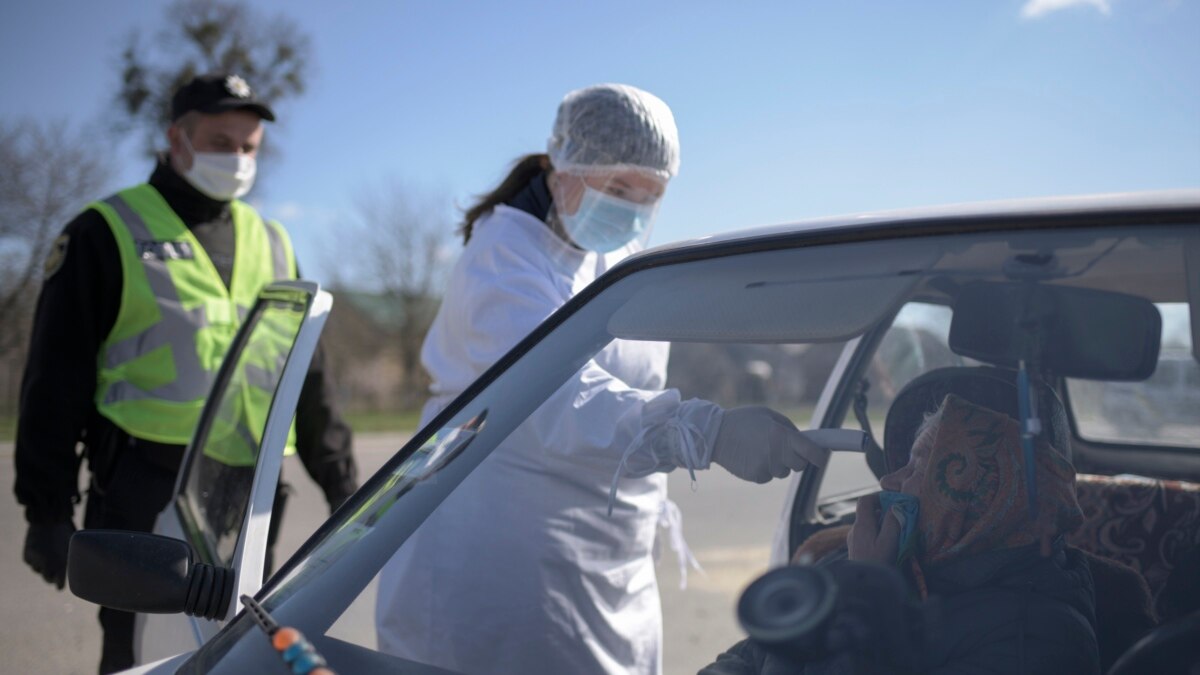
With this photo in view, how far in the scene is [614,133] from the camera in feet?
8.08

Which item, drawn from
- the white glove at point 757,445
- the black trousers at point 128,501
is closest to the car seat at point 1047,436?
the white glove at point 757,445

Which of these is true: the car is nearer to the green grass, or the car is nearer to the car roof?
the car roof

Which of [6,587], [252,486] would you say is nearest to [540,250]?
[252,486]

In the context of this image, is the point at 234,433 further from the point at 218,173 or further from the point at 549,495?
the point at 218,173

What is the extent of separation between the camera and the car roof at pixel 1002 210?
1.19 meters

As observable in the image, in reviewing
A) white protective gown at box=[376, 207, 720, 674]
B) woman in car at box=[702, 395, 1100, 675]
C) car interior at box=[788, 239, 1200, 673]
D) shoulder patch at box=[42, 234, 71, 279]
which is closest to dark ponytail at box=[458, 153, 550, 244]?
white protective gown at box=[376, 207, 720, 674]

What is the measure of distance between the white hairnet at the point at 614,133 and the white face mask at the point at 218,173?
1.50m

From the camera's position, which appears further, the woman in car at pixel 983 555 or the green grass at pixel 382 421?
the green grass at pixel 382 421

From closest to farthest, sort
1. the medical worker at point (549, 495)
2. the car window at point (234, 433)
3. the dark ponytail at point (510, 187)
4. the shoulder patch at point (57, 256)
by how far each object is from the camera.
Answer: the medical worker at point (549, 495) → the car window at point (234, 433) → the dark ponytail at point (510, 187) → the shoulder patch at point (57, 256)

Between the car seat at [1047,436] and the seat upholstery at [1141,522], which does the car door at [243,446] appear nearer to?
the car seat at [1047,436]

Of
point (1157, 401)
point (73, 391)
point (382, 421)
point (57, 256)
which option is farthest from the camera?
point (382, 421)

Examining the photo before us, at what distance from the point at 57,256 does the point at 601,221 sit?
1.68m

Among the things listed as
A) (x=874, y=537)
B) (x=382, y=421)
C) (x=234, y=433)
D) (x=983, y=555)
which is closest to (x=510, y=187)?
(x=234, y=433)

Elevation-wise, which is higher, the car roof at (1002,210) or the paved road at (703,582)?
the car roof at (1002,210)
